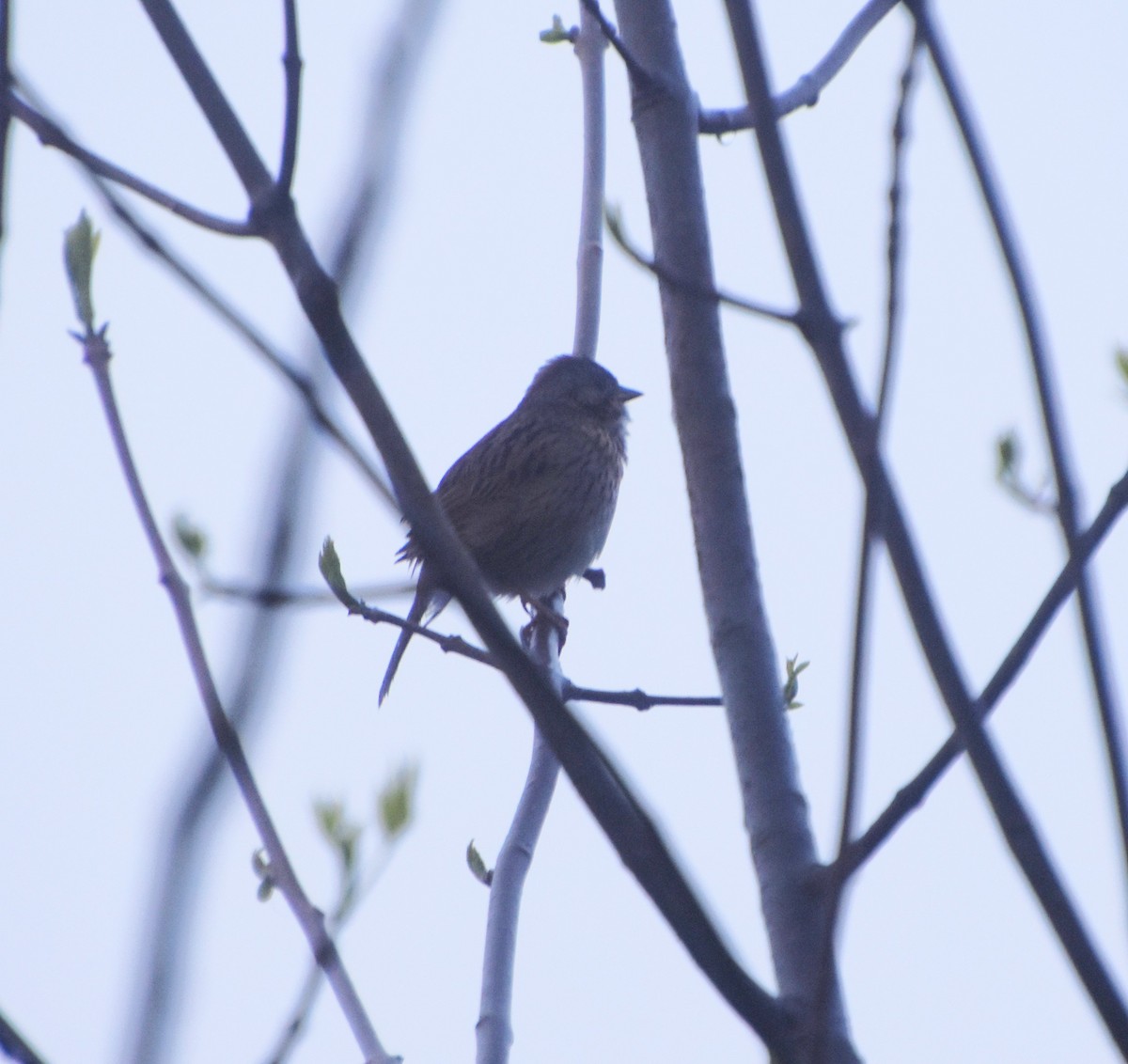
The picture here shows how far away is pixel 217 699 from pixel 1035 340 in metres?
0.79

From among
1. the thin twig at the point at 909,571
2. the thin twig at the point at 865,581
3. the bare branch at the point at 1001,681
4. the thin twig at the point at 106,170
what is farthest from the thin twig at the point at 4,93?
the bare branch at the point at 1001,681

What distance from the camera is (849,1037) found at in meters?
1.89

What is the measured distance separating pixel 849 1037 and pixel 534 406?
491 cm

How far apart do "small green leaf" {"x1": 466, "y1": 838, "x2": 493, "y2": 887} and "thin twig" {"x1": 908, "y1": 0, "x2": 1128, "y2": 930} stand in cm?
218

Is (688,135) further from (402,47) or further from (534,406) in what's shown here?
(534,406)

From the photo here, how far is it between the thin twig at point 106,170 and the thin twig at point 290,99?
0.06 m

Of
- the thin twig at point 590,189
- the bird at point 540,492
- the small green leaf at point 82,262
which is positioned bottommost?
the small green leaf at point 82,262

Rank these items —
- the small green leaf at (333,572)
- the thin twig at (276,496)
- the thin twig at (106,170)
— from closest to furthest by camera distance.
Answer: the thin twig at (276,496) < the thin twig at (106,170) < the small green leaf at (333,572)

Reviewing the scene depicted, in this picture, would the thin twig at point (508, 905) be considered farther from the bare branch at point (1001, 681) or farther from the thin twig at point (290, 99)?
the thin twig at point (290, 99)

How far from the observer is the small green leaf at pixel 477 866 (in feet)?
11.3

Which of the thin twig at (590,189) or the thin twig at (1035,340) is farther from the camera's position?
the thin twig at (590,189)

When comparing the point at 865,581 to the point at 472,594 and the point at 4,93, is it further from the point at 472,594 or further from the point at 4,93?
the point at 4,93

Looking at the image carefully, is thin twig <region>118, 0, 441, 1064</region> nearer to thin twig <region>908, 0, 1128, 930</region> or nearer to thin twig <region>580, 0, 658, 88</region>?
thin twig <region>908, 0, 1128, 930</region>

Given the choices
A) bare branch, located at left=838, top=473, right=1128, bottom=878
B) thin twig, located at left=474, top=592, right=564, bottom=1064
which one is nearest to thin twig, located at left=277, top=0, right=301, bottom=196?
bare branch, located at left=838, top=473, right=1128, bottom=878
